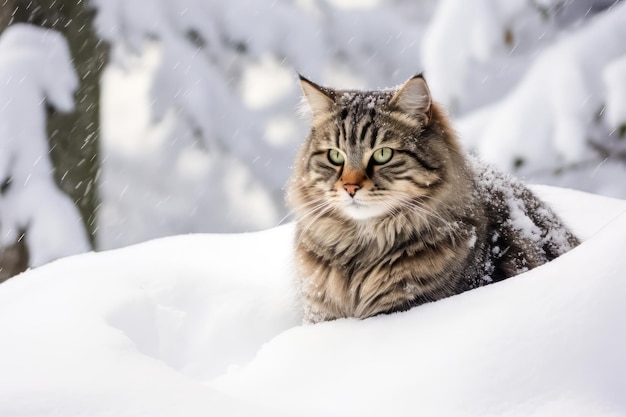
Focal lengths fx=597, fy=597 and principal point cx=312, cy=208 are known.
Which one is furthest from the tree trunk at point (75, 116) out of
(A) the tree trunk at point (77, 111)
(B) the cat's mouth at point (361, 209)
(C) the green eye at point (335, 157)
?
(B) the cat's mouth at point (361, 209)

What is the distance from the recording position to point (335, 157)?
187 centimetres

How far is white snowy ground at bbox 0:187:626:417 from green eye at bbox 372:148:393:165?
18.1 inches

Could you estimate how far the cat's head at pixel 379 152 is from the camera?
174 cm

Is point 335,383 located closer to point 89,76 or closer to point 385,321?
point 385,321

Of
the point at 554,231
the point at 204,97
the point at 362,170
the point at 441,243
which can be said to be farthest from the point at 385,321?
the point at 204,97

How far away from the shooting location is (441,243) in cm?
176

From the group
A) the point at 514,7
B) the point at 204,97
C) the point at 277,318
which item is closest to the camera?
the point at 277,318

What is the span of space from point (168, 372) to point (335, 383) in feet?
1.27

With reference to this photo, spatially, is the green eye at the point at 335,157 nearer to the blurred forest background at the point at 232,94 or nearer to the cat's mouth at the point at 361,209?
the cat's mouth at the point at 361,209

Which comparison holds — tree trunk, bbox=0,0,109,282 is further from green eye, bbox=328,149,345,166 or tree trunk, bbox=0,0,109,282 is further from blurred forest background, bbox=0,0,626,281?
green eye, bbox=328,149,345,166

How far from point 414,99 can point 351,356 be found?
786 millimetres

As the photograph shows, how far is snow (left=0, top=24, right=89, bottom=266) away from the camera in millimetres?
3639

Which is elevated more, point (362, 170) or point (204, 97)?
point (204, 97)

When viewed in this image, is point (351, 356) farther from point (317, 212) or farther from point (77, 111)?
point (77, 111)
